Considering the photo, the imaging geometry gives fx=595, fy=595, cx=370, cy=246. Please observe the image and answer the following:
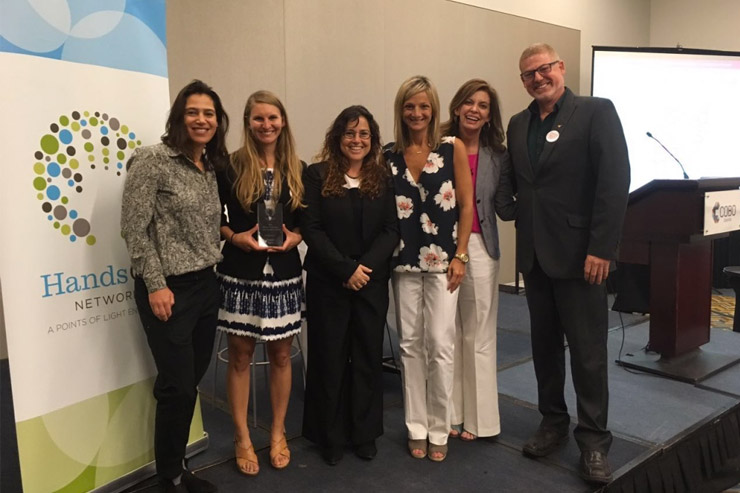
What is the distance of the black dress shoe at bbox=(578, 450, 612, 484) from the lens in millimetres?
2199

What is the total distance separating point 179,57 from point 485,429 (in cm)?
294

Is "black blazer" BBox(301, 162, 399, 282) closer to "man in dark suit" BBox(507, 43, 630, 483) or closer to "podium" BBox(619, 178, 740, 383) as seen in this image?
"man in dark suit" BBox(507, 43, 630, 483)

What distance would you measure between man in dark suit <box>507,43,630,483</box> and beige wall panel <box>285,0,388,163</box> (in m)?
2.38

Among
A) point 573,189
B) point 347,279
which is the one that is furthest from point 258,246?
point 573,189

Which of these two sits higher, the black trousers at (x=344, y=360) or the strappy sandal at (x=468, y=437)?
the black trousers at (x=344, y=360)

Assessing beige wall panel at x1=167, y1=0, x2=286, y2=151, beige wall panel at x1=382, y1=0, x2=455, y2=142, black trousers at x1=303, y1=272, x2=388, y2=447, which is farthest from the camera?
beige wall panel at x1=382, y1=0, x2=455, y2=142

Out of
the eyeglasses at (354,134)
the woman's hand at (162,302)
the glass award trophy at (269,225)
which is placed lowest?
the woman's hand at (162,302)

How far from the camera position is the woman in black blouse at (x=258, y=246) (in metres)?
2.17

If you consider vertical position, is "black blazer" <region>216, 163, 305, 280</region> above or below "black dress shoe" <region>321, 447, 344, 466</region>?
above

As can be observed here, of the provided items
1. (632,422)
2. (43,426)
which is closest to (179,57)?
(43,426)

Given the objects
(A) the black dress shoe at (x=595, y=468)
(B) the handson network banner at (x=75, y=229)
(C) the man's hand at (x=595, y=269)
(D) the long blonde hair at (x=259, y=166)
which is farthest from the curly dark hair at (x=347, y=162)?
(A) the black dress shoe at (x=595, y=468)

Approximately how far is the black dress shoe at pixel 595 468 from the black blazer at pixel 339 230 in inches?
40.9

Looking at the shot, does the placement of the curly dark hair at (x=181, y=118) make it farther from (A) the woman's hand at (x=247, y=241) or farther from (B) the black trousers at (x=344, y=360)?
(B) the black trousers at (x=344, y=360)

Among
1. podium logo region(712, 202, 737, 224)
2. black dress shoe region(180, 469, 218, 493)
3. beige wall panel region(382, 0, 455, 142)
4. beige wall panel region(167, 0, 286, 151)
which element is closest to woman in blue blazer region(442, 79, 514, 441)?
black dress shoe region(180, 469, 218, 493)
